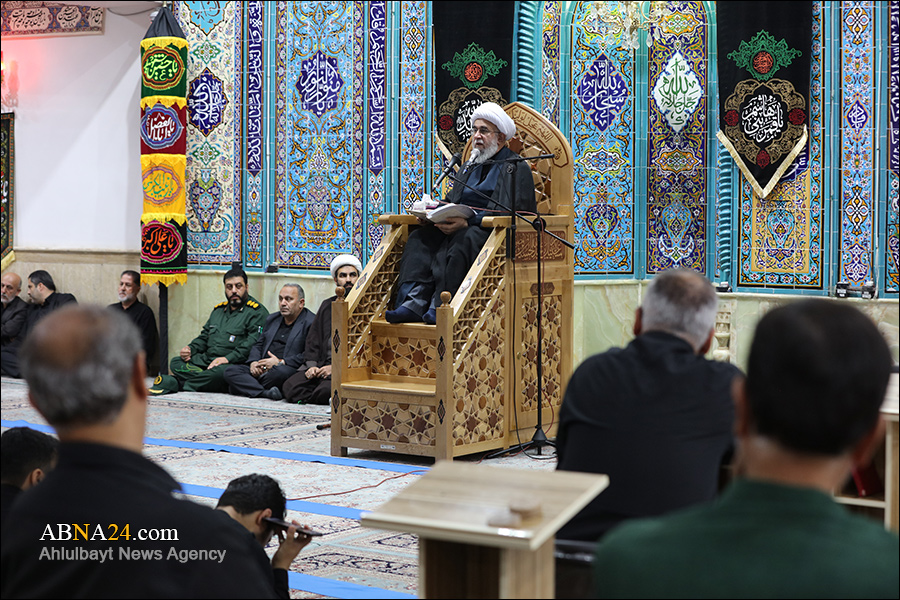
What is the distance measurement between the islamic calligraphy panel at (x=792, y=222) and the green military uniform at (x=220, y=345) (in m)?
3.68

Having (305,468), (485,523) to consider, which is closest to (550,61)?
(305,468)

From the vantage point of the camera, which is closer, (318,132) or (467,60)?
(467,60)

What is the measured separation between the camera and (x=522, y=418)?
602 centimetres

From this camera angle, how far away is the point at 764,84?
7.34m

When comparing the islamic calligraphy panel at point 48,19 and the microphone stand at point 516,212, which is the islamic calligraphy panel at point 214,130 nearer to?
the islamic calligraphy panel at point 48,19

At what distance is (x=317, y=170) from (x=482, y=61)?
167 cm

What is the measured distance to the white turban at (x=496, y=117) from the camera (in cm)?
603

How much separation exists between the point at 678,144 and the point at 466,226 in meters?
2.65

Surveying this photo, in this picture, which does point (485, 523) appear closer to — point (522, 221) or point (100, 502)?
point (100, 502)

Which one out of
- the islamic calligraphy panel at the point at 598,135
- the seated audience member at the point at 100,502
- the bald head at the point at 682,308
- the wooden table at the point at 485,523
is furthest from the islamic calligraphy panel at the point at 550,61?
the seated audience member at the point at 100,502

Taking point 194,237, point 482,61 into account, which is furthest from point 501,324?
point 194,237

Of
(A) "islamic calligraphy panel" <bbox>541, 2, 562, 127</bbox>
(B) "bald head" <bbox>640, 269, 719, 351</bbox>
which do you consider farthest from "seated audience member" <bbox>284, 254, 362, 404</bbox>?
(B) "bald head" <bbox>640, 269, 719, 351</bbox>

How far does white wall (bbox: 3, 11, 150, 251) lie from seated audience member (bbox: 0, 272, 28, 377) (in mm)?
465

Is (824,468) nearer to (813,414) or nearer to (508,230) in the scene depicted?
(813,414)
